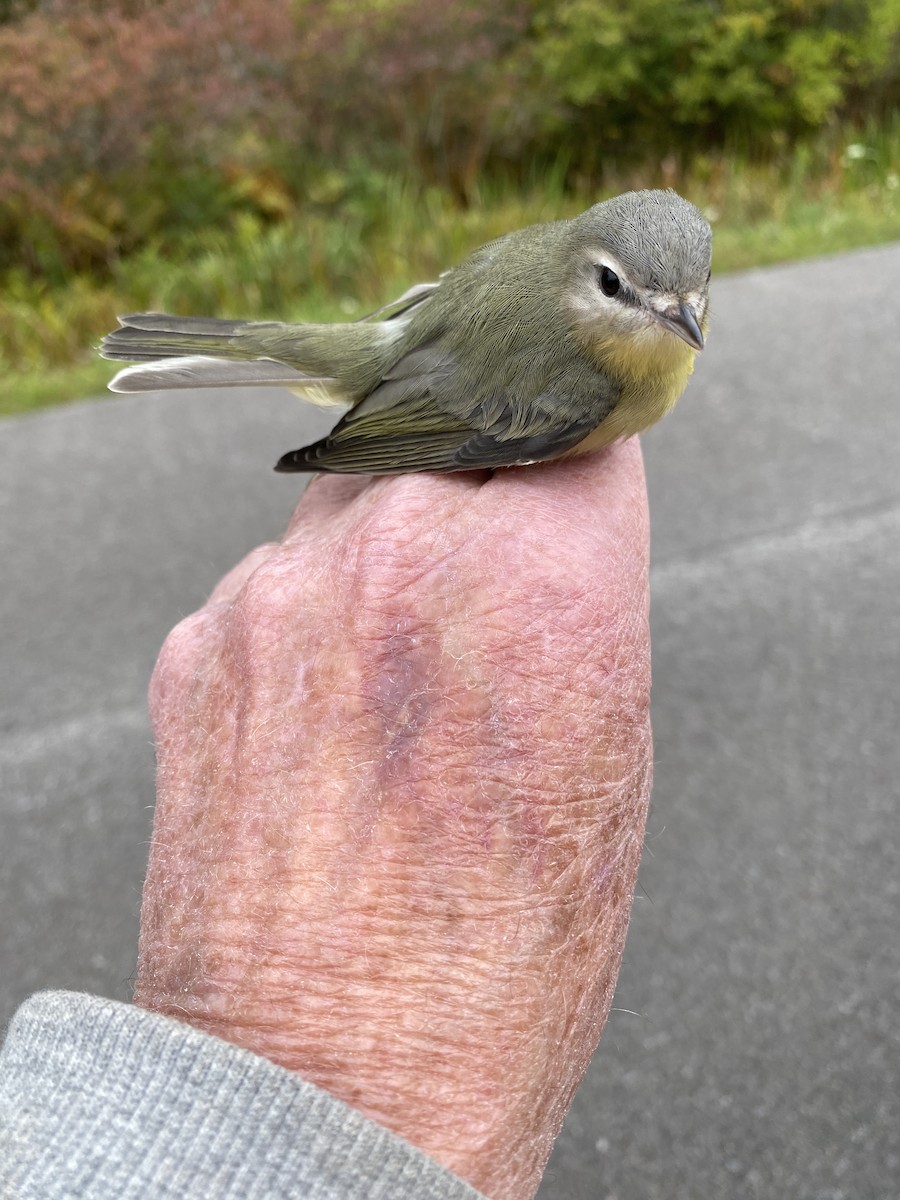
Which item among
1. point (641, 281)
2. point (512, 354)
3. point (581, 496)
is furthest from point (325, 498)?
point (641, 281)

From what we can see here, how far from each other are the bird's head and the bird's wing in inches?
6.9

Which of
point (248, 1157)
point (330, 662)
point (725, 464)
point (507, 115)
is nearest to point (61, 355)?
point (725, 464)

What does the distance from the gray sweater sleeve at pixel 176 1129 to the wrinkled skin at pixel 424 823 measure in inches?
4.9

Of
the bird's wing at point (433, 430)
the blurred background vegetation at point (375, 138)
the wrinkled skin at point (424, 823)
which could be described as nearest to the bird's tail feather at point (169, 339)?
the bird's wing at point (433, 430)

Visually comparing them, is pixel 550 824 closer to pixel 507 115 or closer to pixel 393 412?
pixel 393 412

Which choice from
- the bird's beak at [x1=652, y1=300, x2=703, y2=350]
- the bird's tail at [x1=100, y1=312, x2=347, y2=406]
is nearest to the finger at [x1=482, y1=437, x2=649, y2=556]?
the bird's beak at [x1=652, y1=300, x2=703, y2=350]

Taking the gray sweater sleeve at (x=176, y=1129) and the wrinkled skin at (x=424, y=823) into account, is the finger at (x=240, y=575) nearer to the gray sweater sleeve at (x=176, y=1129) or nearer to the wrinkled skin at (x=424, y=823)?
the wrinkled skin at (x=424, y=823)

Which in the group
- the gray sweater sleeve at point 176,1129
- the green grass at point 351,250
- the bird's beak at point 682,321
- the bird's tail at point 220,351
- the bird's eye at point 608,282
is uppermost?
the bird's eye at point 608,282

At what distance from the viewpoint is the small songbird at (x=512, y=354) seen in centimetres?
192

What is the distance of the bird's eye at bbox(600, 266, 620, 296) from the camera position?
2.01 m

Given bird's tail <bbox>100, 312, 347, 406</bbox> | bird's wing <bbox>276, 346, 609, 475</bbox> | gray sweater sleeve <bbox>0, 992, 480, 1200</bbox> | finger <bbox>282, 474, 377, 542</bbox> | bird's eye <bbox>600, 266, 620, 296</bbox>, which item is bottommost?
A: gray sweater sleeve <bbox>0, 992, 480, 1200</bbox>

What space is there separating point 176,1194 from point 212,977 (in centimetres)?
27

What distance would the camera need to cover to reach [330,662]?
136cm

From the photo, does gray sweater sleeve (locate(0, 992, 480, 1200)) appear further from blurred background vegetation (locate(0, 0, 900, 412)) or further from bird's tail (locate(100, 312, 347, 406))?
blurred background vegetation (locate(0, 0, 900, 412))
